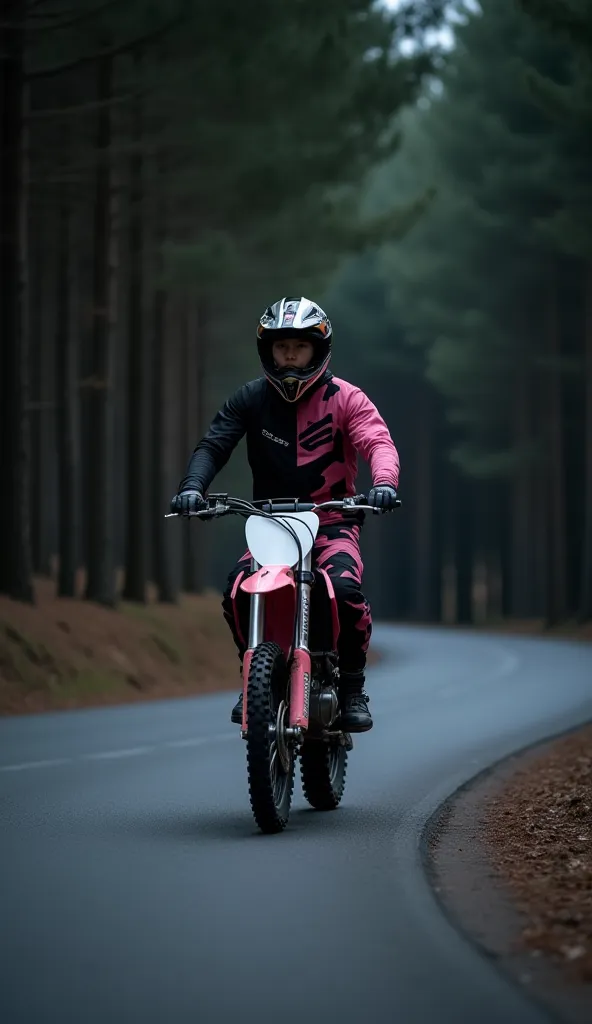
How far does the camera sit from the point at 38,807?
945cm

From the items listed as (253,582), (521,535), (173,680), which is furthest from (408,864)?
(521,535)

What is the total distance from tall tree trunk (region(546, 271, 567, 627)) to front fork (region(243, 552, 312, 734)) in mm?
37793

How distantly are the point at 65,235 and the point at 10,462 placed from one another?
29.1 feet

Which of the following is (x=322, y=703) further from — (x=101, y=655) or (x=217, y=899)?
(x=101, y=655)

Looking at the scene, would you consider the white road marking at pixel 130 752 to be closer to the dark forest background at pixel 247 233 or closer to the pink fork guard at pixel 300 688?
the pink fork guard at pixel 300 688

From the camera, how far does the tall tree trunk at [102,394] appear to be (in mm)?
27469

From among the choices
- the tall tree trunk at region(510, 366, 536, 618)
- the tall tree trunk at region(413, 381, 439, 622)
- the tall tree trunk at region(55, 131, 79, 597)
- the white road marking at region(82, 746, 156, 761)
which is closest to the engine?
the white road marking at region(82, 746, 156, 761)

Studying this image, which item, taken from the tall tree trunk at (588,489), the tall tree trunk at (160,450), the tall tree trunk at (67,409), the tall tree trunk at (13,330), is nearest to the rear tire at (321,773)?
the tall tree trunk at (13,330)

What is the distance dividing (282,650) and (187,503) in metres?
0.86

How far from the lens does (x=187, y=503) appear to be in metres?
8.65

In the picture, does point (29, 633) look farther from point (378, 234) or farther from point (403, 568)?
point (403, 568)

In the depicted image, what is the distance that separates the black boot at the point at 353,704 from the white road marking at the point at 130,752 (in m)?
3.37

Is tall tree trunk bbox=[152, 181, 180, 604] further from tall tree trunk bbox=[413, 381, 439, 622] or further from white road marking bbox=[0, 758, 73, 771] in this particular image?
tall tree trunk bbox=[413, 381, 439, 622]

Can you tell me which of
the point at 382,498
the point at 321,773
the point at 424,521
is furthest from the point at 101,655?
the point at 424,521
